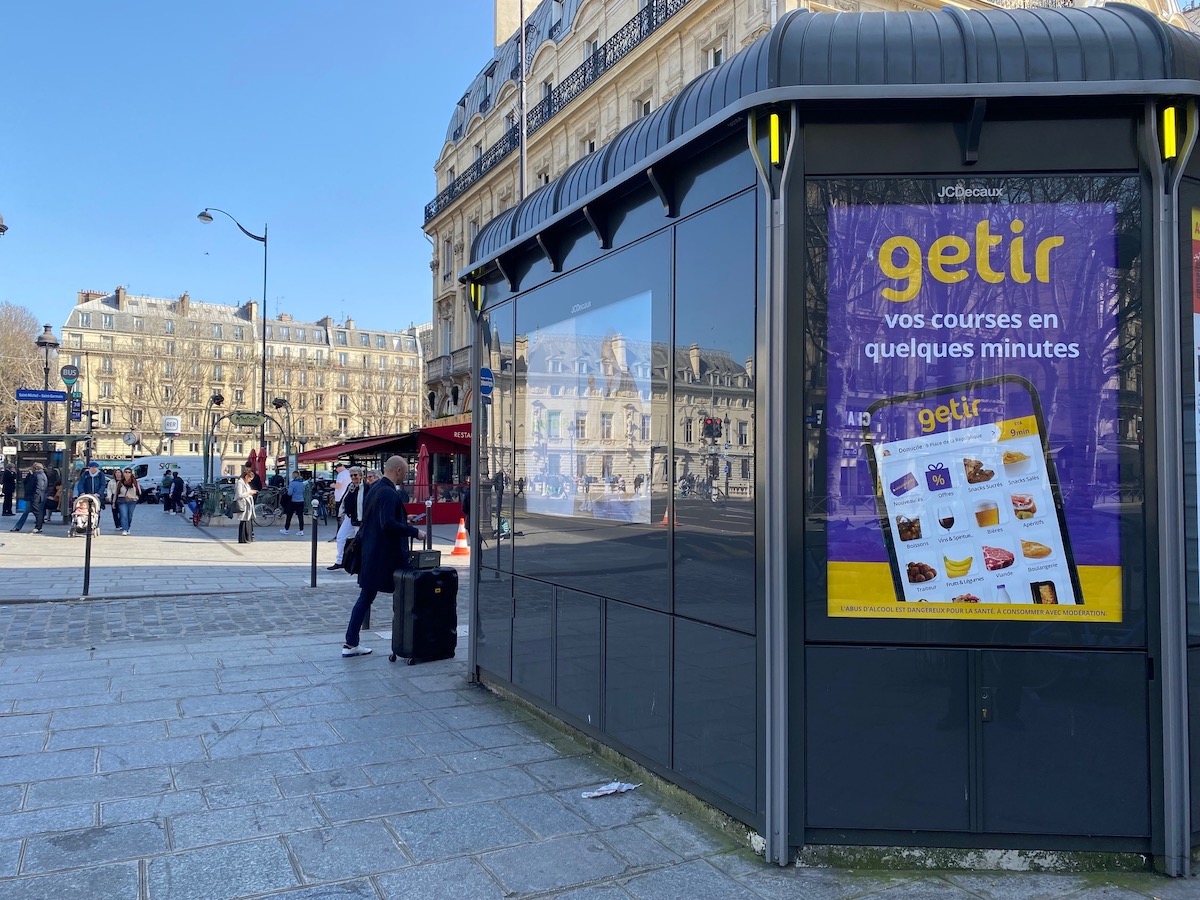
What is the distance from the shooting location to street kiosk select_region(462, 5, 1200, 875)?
356cm

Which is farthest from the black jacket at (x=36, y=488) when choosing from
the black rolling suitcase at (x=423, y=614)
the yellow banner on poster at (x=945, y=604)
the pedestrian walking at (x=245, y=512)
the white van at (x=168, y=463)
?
the white van at (x=168, y=463)

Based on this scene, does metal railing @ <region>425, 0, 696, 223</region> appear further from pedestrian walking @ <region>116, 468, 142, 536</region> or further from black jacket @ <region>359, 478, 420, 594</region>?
black jacket @ <region>359, 478, 420, 594</region>

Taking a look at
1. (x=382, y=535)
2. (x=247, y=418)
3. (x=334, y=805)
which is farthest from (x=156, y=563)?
(x=247, y=418)

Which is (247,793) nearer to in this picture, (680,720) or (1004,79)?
(680,720)

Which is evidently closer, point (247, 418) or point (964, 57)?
point (964, 57)

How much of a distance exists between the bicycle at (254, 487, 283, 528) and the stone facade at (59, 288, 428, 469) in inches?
1974

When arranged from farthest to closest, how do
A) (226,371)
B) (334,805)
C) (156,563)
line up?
(226,371) → (156,563) → (334,805)

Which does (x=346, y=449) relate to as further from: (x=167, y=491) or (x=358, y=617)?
(x=167, y=491)

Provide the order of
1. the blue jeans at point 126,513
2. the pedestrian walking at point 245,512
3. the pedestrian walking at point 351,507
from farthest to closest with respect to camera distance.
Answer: the blue jeans at point 126,513 → the pedestrian walking at point 245,512 → the pedestrian walking at point 351,507

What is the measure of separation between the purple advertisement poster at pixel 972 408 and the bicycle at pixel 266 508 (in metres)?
25.5

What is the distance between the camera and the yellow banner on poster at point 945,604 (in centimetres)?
358

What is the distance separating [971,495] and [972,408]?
359 mm

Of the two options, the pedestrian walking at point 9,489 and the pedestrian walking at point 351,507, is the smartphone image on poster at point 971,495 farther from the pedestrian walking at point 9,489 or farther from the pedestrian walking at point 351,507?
the pedestrian walking at point 9,489

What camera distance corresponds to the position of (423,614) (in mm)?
7605
